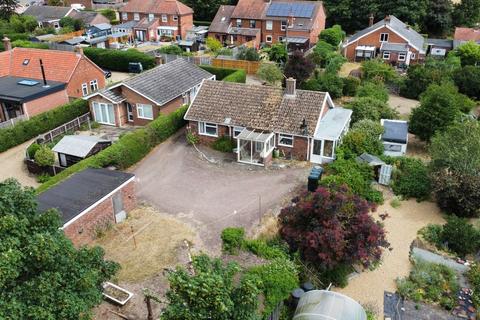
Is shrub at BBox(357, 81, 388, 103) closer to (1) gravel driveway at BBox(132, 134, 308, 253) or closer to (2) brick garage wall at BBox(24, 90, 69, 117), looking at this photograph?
(1) gravel driveway at BBox(132, 134, 308, 253)

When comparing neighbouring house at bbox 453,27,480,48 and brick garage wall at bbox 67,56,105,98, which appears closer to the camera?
brick garage wall at bbox 67,56,105,98

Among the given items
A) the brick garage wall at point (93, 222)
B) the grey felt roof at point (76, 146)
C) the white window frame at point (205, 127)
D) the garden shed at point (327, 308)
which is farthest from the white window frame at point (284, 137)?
the garden shed at point (327, 308)

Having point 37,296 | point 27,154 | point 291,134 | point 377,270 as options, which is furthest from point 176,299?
point 27,154

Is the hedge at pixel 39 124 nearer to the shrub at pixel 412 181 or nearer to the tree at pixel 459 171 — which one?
the shrub at pixel 412 181

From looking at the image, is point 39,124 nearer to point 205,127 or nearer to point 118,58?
point 205,127

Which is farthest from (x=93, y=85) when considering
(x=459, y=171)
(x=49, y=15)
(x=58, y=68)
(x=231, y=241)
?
(x=49, y=15)

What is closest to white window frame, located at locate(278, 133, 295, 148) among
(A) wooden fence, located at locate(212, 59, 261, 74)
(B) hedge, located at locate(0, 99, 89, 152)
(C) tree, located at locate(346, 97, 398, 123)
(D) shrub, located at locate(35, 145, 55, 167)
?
(C) tree, located at locate(346, 97, 398, 123)
